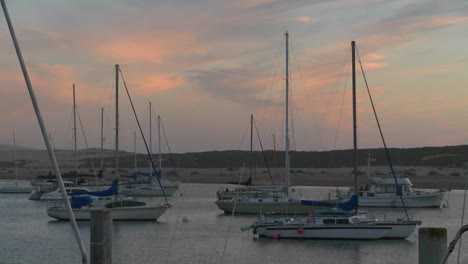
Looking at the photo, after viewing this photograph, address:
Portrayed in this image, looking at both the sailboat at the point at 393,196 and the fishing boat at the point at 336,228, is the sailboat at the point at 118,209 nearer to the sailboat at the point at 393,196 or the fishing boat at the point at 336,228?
the fishing boat at the point at 336,228

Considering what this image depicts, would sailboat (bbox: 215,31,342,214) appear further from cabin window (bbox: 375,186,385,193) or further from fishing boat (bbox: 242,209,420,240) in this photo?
cabin window (bbox: 375,186,385,193)

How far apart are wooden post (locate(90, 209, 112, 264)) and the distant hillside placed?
133142mm

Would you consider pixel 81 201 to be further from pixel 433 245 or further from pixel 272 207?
pixel 433 245

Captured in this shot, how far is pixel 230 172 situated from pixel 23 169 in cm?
5404

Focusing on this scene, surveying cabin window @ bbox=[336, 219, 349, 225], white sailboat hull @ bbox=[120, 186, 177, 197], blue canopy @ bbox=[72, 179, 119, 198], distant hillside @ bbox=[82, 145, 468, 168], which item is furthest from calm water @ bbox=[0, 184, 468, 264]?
distant hillside @ bbox=[82, 145, 468, 168]

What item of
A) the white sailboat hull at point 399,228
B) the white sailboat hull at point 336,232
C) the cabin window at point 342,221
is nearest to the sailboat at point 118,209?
the white sailboat hull at point 336,232

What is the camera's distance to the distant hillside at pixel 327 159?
497ft

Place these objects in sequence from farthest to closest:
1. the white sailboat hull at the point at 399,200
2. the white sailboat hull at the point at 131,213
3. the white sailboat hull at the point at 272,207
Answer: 1. the white sailboat hull at the point at 399,200
2. the white sailboat hull at the point at 272,207
3. the white sailboat hull at the point at 131,213

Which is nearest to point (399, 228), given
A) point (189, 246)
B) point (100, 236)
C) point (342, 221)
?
point (342, 221)

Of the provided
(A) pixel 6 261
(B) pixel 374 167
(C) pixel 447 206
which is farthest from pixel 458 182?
(A) pixel 6 261

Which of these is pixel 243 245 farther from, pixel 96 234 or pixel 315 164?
pixel 315 164

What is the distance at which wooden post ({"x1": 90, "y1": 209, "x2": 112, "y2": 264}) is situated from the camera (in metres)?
11.5

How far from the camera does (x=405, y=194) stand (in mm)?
61344

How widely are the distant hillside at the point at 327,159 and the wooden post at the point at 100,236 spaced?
437 ft
